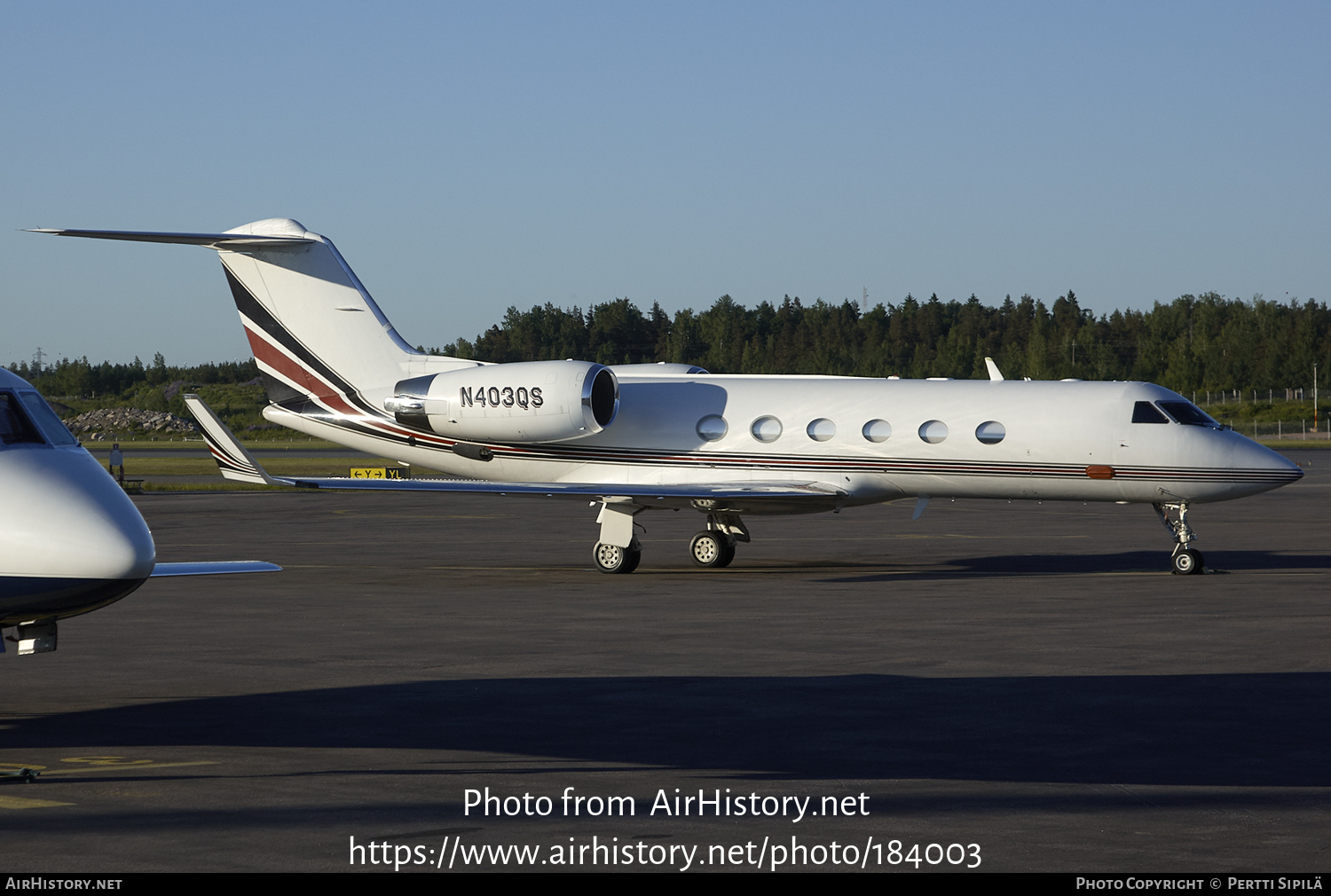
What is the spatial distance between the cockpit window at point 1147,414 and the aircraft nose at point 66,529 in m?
15.9

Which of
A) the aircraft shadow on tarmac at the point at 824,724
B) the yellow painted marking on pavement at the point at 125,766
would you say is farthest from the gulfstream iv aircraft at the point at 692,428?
the yellow painted marking on pavement at the point at 125,766

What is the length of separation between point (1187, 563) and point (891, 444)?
4.54 m

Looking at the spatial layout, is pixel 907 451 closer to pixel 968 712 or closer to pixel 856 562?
pixel 856 562

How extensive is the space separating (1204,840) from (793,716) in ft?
12.8

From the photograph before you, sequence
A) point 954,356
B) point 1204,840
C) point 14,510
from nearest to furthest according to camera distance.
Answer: point 1204,840
point 14,510
point 954,356

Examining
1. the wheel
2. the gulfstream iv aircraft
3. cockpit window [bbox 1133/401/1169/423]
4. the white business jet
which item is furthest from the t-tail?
the white business jet

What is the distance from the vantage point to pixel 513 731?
1014cm

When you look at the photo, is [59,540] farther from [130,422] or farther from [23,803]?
[130,422]

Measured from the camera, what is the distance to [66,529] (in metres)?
9.09

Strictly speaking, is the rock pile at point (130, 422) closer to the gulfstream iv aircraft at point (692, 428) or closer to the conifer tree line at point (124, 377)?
the conifer tree line at point (124, 377)

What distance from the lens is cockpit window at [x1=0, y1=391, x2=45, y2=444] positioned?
9.66 meters
